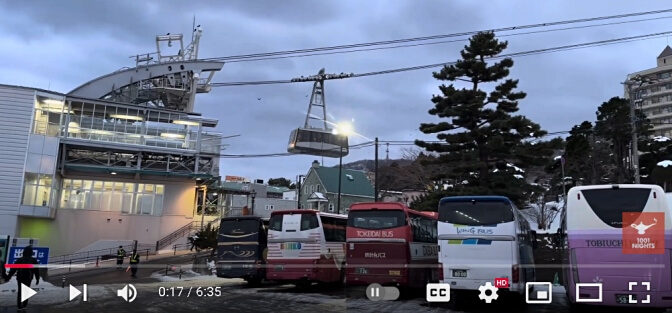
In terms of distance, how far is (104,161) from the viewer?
40.2 metres

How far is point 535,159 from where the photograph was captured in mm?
27453

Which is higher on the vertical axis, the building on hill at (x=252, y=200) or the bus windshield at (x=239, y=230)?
the building on hill at (x=252, y=200)

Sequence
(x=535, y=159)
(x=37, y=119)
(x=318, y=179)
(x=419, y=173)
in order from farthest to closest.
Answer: (x=318, y=179) < (x=419, y=173) < (x=37, y=119) < (x=535, y=159)

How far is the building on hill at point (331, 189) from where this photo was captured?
64.9m

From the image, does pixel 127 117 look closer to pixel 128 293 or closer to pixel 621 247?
pixel 128 293

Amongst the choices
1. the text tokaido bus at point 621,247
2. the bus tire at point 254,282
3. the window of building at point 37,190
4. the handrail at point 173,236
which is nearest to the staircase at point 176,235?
the handrail at point 173,236

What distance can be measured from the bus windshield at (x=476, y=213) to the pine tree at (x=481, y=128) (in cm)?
1381

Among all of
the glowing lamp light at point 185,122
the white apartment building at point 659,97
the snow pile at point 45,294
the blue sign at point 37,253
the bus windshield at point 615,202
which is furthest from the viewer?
the white apartment building at point 659,97

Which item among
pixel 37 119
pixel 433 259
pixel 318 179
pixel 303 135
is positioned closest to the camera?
pixel 433 259

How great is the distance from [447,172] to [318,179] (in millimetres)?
39082

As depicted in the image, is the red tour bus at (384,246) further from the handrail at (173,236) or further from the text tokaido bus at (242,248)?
the handrail at (173,236)

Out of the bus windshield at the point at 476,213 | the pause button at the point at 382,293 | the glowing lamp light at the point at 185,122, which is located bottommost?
the pause button at the point at 382,293

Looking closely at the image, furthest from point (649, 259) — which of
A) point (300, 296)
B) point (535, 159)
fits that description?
point (535, 159)

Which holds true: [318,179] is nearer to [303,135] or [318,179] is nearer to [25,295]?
[303,135]
